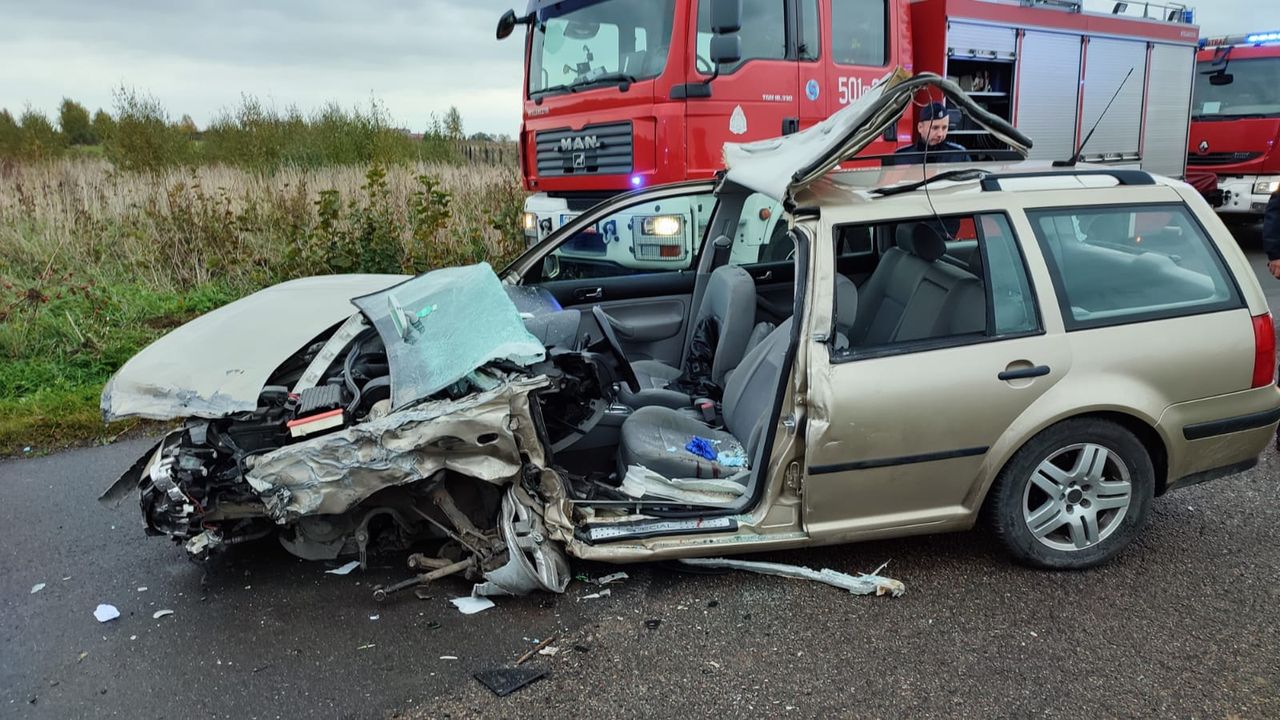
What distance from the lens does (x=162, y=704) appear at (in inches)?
110

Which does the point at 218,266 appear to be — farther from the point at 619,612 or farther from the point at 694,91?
the point at 619,612

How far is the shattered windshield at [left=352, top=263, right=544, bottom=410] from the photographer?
320 cm

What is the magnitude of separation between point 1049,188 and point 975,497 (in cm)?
124

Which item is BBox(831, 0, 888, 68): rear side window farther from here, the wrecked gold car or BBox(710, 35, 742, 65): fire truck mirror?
the wrecked gold car

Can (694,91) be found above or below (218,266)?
above

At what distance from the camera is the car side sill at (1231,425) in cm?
341

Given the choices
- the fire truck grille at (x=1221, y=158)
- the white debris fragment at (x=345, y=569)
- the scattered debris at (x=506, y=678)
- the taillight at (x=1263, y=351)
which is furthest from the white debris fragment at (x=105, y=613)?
the fire truck grille at (x=1221, y=158)

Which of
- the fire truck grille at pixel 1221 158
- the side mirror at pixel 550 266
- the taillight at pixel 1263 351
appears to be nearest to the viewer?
the taillight at pixel 1263 351

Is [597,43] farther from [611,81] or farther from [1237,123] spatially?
[1237,123]

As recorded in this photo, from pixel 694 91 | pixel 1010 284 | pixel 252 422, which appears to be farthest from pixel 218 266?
pixel 1010 284

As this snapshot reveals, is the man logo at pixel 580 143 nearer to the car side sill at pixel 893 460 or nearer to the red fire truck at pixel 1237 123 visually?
the car side sill at pixel 893 460

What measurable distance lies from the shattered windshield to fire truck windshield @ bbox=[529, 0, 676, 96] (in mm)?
3298

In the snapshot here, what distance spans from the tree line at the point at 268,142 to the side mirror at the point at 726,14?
288 inches

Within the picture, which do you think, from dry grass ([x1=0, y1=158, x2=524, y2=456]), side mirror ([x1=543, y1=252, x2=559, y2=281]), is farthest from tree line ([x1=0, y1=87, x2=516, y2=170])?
side mirror ([x1=543, y1=252, x2=559, y2=281])
